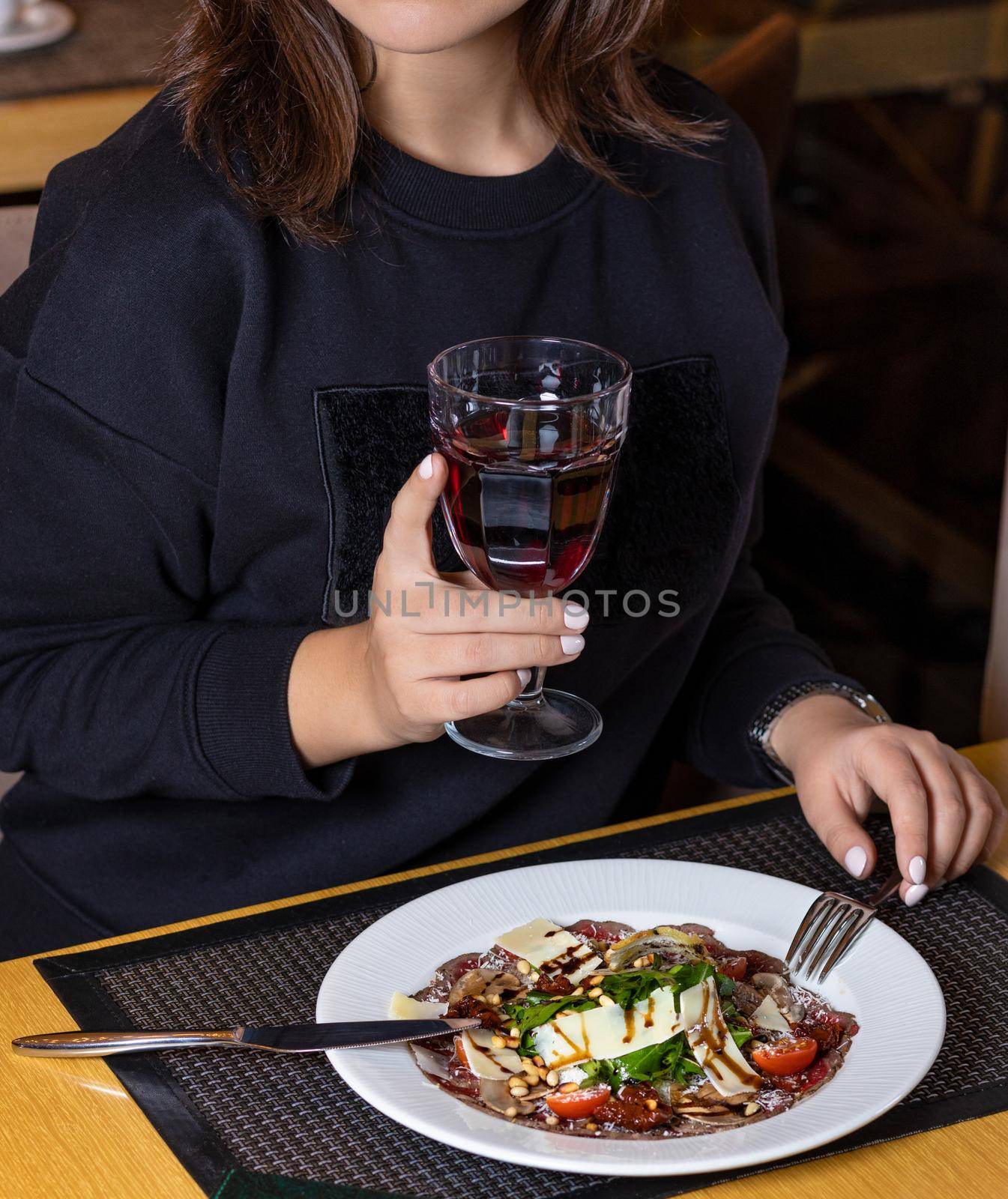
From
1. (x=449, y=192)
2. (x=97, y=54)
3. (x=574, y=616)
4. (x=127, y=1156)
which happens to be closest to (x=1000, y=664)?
(x=449, y=192)

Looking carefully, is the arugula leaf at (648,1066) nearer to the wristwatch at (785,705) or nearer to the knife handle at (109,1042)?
the knife handle at (109,1042)

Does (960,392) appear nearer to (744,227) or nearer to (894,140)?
(894,140)

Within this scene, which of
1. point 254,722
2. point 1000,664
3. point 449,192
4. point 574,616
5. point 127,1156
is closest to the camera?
point 127,1156

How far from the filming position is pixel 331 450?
1.12 m

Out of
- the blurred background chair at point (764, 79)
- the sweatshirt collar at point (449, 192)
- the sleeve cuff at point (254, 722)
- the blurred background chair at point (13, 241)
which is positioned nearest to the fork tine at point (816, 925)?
the sleeve cuff at point (254, 722)

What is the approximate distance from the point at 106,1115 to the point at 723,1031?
0.33 meters

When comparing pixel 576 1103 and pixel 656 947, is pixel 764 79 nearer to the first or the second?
pixel 656 947

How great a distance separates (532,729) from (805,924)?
212 mm

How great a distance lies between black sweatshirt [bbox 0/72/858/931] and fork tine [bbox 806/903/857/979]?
0.35 metres

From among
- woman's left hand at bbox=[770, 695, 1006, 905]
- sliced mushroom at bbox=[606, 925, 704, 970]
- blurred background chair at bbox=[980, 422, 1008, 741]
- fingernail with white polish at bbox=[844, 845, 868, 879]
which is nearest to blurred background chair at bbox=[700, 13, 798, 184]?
blurred background chair at bbox=[980, 422, 1008, 741]

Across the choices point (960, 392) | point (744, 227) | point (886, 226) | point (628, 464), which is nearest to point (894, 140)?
point (886, 226)

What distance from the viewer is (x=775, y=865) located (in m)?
1.03

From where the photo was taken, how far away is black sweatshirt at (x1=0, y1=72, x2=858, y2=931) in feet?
3.57

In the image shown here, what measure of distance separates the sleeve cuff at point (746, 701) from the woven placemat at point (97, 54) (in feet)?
3.66
